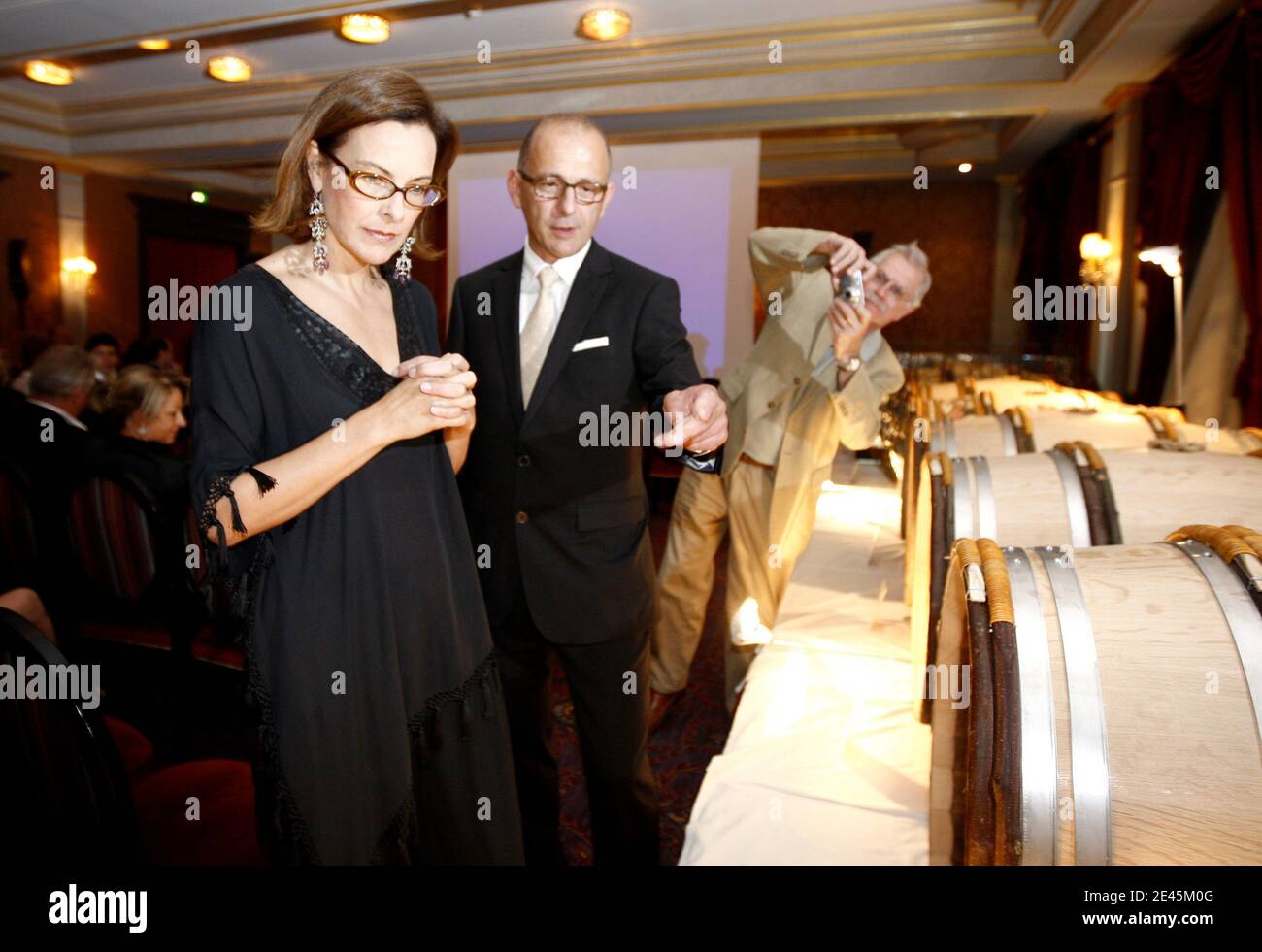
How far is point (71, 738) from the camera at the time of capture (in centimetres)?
118

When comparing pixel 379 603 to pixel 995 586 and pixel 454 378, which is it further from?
pixel 995 586

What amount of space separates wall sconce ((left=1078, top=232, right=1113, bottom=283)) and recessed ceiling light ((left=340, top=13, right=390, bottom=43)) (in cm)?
600

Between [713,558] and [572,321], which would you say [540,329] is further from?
[713,558]

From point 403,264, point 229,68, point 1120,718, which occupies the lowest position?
point 1120,718

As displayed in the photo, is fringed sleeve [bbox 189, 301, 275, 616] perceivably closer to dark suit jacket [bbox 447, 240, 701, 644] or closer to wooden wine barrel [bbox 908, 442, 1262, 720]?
dark suit jacket [bbox 447, 240, 701, 644]

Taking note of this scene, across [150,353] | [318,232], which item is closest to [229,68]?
[150,353]

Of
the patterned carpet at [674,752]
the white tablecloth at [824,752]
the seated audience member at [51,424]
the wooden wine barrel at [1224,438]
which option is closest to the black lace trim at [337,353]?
the white tablecloth at [824,752]

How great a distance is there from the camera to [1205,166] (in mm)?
5422

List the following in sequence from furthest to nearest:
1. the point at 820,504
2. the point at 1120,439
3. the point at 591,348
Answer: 1. the point at 820,504
2. the point at 1120,439
3. the point at 591,348

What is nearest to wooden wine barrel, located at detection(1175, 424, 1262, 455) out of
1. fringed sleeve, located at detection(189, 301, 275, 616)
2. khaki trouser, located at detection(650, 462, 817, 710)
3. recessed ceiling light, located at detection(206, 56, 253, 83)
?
khaki trouser, located at detection(650, 462, 817, 710)

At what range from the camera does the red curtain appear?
4.73 metres

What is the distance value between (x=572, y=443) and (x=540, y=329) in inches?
10.3

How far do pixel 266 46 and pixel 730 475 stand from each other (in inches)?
235
